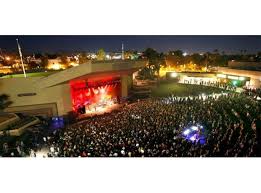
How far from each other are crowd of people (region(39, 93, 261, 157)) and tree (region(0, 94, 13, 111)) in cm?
525

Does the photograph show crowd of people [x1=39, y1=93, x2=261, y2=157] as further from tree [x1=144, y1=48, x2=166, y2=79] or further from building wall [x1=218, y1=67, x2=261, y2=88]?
tree [x1=144, y1=48, x2=166, y2=79]

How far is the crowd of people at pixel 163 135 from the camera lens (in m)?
9.56

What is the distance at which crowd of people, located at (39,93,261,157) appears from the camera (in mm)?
9562

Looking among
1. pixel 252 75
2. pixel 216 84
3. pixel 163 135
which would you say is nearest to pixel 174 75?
pixel 216 84

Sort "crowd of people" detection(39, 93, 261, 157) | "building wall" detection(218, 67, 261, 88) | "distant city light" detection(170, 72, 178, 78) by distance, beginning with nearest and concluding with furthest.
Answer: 1. "crowd of people" detection(39, 93, 261, 157)
2. "building wall" detection(218, 67, 261, 88)
3. "distant city light" detection(170, 72, 178, 78)

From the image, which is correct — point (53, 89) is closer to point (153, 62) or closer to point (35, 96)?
point (35, 96)

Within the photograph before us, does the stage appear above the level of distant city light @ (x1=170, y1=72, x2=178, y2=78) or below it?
below

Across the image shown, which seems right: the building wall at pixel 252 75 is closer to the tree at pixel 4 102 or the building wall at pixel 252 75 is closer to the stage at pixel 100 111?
the stage at pixel 100 111

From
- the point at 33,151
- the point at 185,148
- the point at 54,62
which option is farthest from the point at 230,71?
the point at 54,62

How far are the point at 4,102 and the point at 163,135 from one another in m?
11.5

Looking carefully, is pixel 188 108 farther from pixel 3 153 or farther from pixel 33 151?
pixel 3 153

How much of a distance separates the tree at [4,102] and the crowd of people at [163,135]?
5.25 m

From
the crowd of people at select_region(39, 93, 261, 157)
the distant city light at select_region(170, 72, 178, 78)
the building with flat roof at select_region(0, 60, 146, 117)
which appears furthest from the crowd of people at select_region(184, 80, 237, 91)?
the building with flat roof at select_region(0, 60, 146, 117)

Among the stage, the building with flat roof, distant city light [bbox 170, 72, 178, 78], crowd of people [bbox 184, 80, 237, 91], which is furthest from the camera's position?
distant city light [bbox 170, 72, 178, 78]
